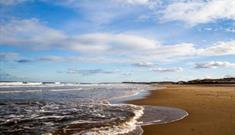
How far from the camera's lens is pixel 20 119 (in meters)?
12.5

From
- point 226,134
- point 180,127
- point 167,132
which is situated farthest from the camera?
point 180,127

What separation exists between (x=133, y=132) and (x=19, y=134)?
3.73 meters

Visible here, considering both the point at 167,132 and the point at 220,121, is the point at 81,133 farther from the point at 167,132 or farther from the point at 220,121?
the point at 220,121

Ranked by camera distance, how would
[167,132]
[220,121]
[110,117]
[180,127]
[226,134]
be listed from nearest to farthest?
[226,134] → [167,132] → [180,127] → [220,121] → [110,117]

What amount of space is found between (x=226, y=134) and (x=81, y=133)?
4.63m

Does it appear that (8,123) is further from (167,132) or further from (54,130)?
(167,132)

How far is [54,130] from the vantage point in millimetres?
10211

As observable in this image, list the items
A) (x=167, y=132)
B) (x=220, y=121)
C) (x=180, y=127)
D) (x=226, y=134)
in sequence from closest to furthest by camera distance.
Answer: (x=226, y=134), (x=167, y=132), (x=180, y=127), (x=220, y=121)

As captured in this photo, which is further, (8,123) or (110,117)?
(110,117)

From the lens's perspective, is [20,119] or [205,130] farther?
[20,119]

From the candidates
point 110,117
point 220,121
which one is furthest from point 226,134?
point 110,117

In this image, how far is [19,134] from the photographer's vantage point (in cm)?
959

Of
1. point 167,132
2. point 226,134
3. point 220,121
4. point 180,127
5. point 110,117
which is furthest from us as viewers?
point 110,117

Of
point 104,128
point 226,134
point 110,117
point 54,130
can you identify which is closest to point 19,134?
Result: point 54,130
